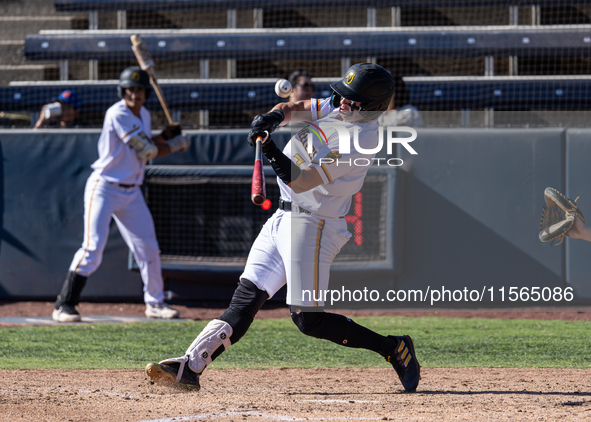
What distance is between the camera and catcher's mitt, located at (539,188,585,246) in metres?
3.64

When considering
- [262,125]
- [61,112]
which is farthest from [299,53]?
[262,125]

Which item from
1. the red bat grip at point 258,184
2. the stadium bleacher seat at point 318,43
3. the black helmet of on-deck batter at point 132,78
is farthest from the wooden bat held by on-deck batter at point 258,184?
the stadium bleacher seat at point 318,43

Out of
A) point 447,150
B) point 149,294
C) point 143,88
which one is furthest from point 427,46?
point 149,294

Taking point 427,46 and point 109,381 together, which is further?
point 427,46

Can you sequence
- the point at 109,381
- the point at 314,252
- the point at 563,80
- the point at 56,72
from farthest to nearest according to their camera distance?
the point at 56,72 < the point at 563,80 < the point at 109,381 < the point at 314,252

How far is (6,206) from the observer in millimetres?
6773

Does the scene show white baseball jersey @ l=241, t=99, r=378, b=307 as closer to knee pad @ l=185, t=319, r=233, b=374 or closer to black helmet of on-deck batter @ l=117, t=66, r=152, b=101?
knee pad @ l=185, t=319, r=233, b=374

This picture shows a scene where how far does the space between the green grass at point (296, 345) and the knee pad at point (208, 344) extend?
1.10 meters

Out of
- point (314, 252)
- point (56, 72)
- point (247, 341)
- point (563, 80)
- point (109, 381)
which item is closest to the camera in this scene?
point (314, 252)

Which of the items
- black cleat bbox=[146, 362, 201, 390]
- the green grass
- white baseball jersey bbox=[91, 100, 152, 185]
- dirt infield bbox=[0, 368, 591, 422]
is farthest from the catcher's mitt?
white baseball jersey bbox=[91, 100, 152, 185]

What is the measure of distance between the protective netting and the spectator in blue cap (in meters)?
0.59

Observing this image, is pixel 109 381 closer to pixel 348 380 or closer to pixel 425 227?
pixel 348 380

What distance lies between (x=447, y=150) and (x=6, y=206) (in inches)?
160

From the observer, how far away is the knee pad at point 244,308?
10.4 ft
